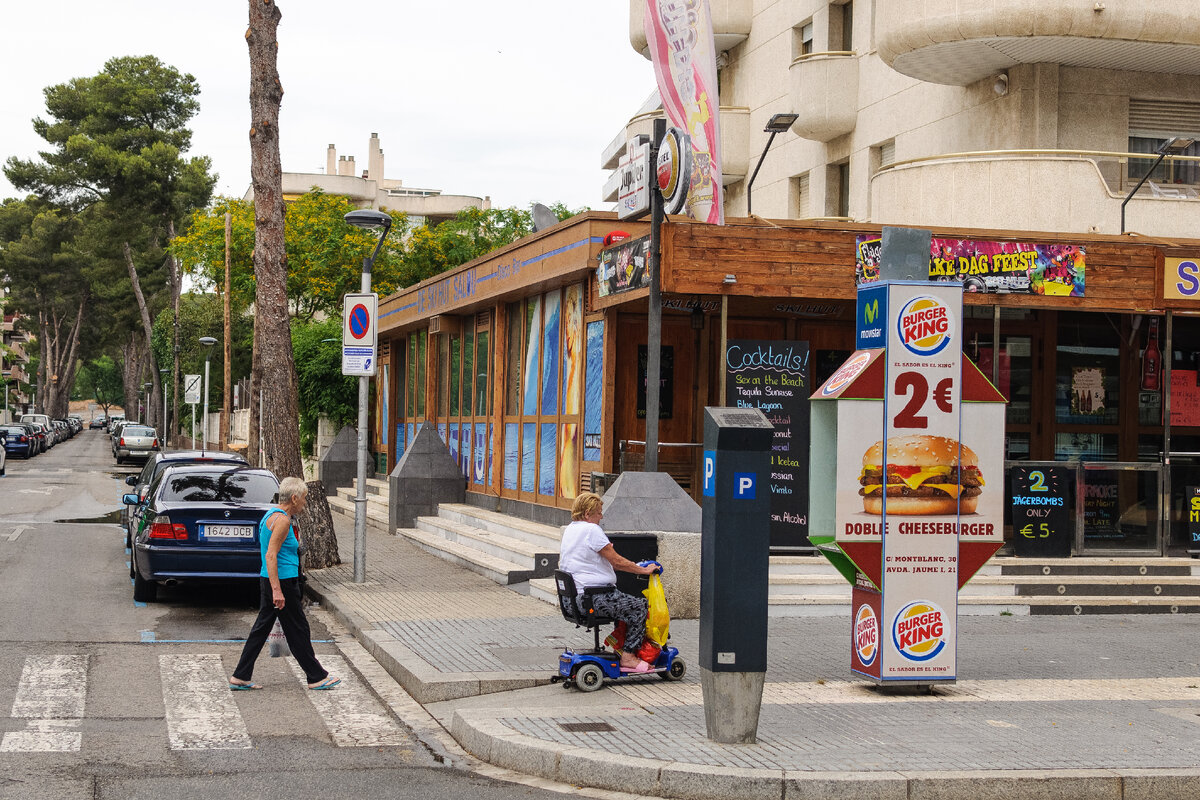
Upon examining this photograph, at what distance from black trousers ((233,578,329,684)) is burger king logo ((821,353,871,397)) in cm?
415

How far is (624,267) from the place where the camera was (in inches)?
557

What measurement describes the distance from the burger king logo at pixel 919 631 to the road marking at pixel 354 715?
3581mm

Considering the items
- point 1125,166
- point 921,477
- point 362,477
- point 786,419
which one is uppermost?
point 1125,166

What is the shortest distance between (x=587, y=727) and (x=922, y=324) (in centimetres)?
378

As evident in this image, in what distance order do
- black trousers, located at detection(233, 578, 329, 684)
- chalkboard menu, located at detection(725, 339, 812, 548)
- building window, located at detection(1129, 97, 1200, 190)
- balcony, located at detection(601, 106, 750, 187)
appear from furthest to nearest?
balcony, located at detection(601, 106, 750, 187) < building window, located at detection(1129, 97, 1200, 190) < chalkboard menu, located at detection(725, 339, 812, 548) < black trousers, located at detection(233, 578, 329, 684)

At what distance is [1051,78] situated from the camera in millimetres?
20219

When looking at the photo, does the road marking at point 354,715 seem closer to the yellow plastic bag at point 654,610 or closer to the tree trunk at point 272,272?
the yellow plastic bag at point 654,610

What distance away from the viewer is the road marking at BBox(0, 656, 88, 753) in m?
7.43

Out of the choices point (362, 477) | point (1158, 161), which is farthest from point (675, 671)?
point (1158, 161)

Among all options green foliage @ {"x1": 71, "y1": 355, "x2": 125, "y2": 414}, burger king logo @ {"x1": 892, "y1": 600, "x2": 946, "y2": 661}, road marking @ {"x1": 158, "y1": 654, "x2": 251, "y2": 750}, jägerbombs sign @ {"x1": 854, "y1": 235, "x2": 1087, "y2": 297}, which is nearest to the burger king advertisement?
burger king logo @ {"x1": 892, "y1": 600, "x2": 946, "y2": 661}

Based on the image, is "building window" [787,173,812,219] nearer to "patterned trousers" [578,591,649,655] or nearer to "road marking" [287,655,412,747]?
"patterned trousers" [578,591,649,655]

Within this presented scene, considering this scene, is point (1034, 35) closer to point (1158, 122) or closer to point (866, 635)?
point (1158, 122)

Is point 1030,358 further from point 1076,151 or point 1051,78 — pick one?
point 1051,78

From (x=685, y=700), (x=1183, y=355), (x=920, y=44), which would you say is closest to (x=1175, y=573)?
(x=1183, y=355)
